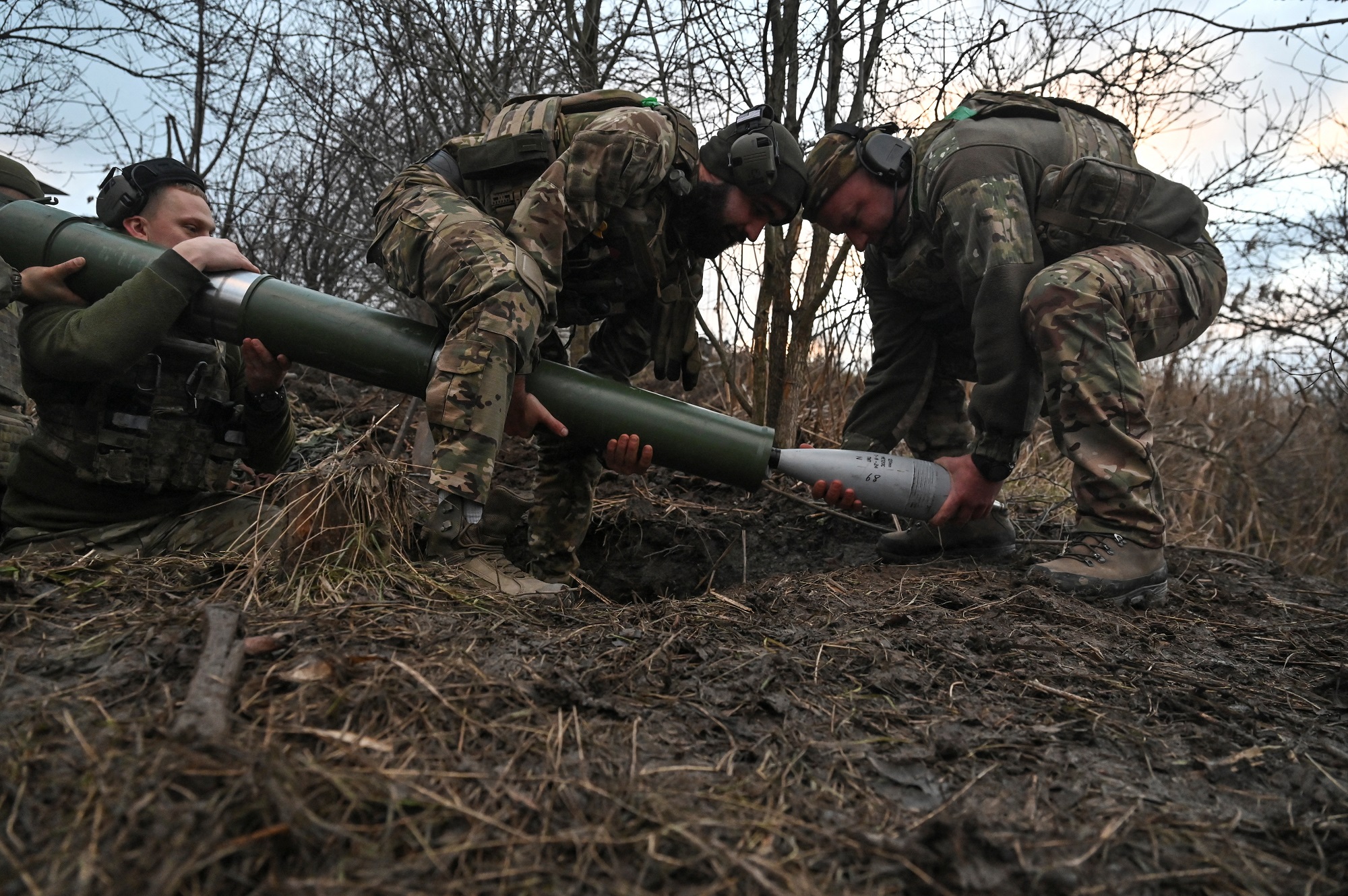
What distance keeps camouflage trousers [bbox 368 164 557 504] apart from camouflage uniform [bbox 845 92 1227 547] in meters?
1.38

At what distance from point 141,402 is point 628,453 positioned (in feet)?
5.28

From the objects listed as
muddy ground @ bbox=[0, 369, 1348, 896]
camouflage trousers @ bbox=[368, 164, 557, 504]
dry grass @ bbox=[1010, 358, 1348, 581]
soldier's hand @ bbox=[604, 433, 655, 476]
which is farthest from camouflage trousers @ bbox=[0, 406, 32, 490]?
dry grass @ bbox=[1010, 358, 1348, 581]

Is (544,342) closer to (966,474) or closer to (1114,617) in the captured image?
(966,474)

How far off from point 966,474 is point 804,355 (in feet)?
5.15

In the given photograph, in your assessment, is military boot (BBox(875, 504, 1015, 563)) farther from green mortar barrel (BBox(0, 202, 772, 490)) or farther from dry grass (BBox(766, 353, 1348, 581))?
dry grass (BBox(766, 353, 1348, 581))

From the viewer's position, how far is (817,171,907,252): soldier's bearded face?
3059 millimetres

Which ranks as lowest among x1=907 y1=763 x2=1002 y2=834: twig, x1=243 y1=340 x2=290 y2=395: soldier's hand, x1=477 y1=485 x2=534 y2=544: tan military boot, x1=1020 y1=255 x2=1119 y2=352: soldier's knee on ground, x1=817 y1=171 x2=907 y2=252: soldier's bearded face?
x1=907 y1=763 x2=1002 y2=834: twig

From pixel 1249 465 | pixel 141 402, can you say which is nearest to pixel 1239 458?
pixel 1249 465

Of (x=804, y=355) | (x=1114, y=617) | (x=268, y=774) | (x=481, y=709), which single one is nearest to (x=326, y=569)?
(x=481, y=709)

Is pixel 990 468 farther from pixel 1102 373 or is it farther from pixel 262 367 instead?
pixel 262 367

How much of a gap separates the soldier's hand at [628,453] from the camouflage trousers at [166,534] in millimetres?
1054

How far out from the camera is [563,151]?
9.49 feet

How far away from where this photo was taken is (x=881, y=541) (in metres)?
3.36

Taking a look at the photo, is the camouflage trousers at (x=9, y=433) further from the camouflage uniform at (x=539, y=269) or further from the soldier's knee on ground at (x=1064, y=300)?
the soldier's knee on ground at (x=1064, y=300)
